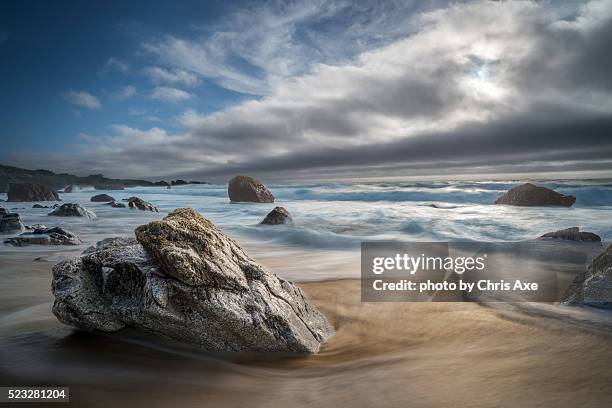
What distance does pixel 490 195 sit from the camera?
37.4 metres

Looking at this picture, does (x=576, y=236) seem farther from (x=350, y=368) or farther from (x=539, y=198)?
(x=539, y=198)

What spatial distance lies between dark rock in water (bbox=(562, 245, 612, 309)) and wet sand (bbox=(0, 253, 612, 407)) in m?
0.86

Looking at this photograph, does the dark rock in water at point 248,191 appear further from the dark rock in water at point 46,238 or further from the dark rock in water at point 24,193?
the dark rock in water at point 24,193

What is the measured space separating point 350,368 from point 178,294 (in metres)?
1.69

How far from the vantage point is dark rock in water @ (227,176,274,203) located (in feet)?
97.1

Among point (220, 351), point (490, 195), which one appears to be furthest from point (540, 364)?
point (490, 195)

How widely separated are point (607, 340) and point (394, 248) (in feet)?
27.2

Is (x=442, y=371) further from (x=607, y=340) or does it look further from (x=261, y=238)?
(x=261, y=238)

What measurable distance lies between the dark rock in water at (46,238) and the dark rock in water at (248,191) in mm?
19507

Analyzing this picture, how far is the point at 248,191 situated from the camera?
2972cm

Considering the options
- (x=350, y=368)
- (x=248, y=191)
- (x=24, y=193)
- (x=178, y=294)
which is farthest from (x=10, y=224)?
(x=24, y=193)

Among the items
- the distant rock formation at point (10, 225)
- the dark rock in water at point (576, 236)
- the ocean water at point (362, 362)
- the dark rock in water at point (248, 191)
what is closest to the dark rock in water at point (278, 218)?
the distant rock formation at point (10, 225)

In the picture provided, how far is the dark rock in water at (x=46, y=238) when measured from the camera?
9.45 m

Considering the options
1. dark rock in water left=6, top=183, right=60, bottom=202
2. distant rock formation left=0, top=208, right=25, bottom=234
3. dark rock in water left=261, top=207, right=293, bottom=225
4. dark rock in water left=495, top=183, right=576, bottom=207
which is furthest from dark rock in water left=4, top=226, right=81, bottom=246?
dark rock in water left=6, top=183, right=60, bottom=202
